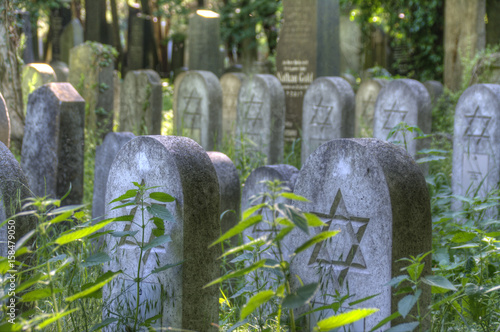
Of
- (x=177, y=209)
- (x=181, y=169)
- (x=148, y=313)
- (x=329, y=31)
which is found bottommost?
(x=148, y=313)

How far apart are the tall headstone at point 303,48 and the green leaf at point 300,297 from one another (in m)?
6.80

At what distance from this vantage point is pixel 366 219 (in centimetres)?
240

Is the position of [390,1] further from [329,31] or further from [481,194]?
[481,194]

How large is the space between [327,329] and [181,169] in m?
0.93

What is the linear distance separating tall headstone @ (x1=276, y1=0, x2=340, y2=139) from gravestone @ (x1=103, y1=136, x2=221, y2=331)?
6033 millimetres

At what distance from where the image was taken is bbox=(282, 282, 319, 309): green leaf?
1.86 metres

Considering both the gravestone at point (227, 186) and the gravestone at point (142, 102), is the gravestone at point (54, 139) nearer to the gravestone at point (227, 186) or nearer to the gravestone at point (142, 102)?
the gravestone at point (227, 186)

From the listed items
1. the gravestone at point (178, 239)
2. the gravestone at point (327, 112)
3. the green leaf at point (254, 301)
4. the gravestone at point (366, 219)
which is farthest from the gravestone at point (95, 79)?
the green leaf at point (254, 301)

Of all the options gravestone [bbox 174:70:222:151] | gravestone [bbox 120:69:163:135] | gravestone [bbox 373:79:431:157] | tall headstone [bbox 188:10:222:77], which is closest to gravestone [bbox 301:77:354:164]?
gravestone [bbox 373:79:431:157]

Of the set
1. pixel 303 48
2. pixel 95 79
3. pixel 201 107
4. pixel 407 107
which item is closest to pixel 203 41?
pixel 303 48

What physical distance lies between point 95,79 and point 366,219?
5.89 m

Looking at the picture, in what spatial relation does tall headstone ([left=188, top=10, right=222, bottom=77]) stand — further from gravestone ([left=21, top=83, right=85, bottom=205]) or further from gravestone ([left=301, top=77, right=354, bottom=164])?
gravestone ([left=21, top=83, right=85, bottom=205])

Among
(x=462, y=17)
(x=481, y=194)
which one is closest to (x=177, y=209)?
(x=481, y=194)

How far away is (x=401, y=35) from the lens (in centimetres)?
1375
